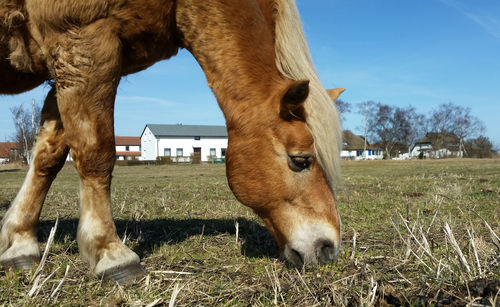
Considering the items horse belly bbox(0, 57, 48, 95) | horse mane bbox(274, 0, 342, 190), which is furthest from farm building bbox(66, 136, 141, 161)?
horse mane bbox(274, 0, 342, 190)

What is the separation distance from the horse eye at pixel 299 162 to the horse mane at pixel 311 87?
0.08 meters

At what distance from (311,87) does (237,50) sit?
0.64 metres

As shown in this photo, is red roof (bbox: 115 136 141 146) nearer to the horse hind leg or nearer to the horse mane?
the horse hind leg

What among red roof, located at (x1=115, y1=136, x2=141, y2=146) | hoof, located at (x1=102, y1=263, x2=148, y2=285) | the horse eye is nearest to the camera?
hoof, located at (x1=102, y1=263, x2=148, y2=285)

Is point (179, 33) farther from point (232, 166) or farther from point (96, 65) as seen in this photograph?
point (232, 166)

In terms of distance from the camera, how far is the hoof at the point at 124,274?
2.35 meters

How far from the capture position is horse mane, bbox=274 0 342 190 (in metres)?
2.63

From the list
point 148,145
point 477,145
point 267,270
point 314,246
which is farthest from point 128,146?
point 267,270

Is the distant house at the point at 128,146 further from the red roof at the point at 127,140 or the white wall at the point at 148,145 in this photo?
the white wall at the point at 148,145

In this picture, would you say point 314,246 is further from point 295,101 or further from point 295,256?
point 295,101

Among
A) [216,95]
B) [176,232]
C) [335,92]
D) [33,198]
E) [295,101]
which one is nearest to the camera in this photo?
[295,101]

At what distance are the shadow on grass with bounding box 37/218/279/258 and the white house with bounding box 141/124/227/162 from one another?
70022 millimetres

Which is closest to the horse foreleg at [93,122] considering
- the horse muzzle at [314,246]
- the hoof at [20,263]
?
the hoof at [20,263]

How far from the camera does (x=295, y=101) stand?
2.53 m
